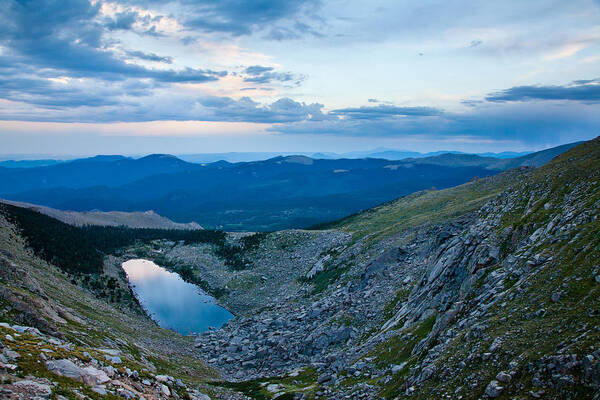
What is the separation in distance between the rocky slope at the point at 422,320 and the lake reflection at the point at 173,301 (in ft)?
33.6

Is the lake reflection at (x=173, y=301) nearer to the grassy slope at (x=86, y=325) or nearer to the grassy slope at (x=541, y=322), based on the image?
the grassy slope at (x=86, y=325)

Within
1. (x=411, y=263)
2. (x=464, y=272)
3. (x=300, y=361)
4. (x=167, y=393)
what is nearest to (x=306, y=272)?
(x=411, y=263)

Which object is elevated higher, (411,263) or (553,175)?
(553,175)

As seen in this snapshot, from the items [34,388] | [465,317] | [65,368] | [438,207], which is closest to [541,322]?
[465,317]

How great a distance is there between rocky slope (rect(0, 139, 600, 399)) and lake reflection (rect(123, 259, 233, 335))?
33.6ft

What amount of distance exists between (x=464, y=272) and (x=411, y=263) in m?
17.1

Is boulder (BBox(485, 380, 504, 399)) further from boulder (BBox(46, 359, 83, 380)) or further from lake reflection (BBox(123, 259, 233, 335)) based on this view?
lake reflection (BBox(123, 259, 233, 335))

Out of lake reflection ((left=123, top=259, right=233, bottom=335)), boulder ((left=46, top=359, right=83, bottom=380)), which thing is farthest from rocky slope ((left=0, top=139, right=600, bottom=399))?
lake reflection ((left=123, top=259, right=233, bottom=335))

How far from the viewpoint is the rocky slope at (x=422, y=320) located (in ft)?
57.0

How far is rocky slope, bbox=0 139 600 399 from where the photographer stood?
684 inches

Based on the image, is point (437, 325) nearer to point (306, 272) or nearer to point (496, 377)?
point (496, 377)

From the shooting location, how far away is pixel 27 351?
18.3 metres

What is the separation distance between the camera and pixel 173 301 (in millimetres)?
81188

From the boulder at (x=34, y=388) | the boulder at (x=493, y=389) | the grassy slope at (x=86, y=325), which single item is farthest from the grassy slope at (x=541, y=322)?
the grassy slope at (x=86, y=325)
